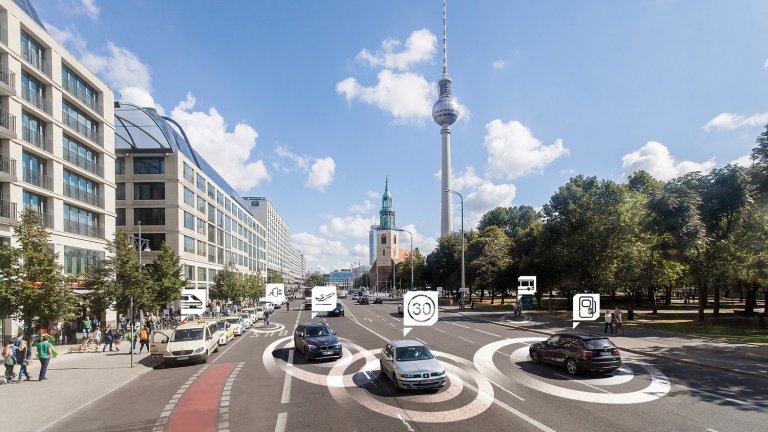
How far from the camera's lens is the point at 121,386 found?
1720cm

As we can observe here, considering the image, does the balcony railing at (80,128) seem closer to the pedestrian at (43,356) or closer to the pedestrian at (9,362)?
the pedestrian at (9,362)

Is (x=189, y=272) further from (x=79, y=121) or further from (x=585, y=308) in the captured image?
(x=585, y=308)

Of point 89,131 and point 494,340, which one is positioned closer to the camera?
point 494,340

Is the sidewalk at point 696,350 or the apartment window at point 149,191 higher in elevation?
the apartment window at point 149,191

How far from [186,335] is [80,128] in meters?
27.3

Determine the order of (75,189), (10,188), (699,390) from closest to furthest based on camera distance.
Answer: (699,390) → (10,188) → (75,189)

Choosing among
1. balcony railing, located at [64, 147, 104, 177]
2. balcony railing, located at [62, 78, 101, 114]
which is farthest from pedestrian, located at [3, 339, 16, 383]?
balcony railing, located at [62, 78, 101, 114]

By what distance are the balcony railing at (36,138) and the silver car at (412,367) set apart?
3160cm

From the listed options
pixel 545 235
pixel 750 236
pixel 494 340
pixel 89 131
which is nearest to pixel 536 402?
pixel 494 340

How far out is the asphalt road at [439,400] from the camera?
11.3 m

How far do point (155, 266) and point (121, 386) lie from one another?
2447 cm

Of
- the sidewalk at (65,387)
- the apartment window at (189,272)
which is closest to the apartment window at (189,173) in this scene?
the apartment window at (189,272)

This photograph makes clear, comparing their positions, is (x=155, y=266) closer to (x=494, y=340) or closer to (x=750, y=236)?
(x=494, y=340)

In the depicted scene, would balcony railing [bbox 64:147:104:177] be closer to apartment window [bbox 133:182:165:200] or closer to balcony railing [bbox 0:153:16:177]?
balcony railing [bbox 0:153:16:177]
